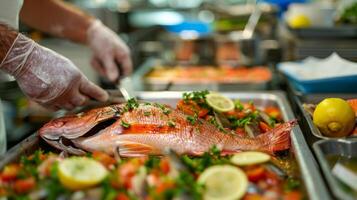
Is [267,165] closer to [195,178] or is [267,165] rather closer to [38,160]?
[195,178]

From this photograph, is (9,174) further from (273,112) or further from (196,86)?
(196,86)

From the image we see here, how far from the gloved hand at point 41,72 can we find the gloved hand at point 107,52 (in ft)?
2.26

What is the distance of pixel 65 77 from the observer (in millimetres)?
2012

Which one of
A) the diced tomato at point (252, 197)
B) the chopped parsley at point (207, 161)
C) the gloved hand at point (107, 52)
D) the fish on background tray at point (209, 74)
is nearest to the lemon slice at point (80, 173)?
the chopped parsley at point (207, 161)

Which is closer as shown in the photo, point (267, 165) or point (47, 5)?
point (267, 165)

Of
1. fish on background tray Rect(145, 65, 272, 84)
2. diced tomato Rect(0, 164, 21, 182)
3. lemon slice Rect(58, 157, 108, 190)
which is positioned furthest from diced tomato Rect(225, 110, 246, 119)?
fish on background tray Rect(145, 65, 272, 84)

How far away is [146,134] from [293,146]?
0.53 m

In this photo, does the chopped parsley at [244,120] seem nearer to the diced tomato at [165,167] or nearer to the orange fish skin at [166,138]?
the orange fish skin at [166,138]

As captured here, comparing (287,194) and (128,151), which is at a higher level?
(128,151)

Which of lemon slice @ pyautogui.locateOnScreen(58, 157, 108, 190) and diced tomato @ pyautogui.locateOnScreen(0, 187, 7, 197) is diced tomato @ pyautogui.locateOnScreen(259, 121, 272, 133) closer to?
lemon slice @ pyautogui.locateOnScreen(58, 157, 108, 190)

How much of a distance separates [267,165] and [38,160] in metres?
0.73

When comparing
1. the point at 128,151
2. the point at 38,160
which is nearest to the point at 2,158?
the point at 38,160

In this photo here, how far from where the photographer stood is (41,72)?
6.47 ft

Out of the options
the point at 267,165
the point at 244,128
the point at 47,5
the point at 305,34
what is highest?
the point at 47,5
